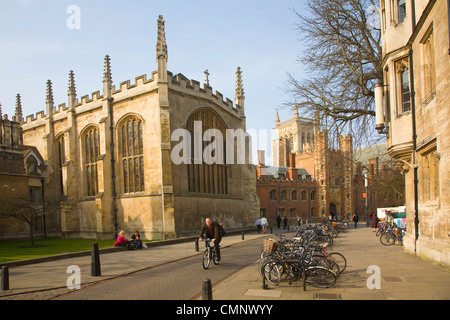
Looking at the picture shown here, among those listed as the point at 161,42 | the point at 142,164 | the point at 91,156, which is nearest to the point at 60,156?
the point at 91,156

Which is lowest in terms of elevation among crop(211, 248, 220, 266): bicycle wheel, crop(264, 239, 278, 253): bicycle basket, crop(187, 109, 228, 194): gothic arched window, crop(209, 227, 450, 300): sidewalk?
crop(211, 248, 220, 266): bicycle wheel

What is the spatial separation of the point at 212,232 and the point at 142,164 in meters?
14.8

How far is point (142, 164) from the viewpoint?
25672mm

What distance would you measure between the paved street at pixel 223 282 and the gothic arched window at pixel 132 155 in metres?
12.4

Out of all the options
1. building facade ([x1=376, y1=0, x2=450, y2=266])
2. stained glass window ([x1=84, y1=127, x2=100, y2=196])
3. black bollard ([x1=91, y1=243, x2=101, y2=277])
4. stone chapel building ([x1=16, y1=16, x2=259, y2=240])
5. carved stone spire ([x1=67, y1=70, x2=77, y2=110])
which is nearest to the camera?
building facade ([x1=376, y1=0, x2=450, y2=266])

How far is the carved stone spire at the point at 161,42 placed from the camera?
2429 cm

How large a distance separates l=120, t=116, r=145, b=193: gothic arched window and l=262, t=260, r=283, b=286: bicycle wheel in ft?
59.9

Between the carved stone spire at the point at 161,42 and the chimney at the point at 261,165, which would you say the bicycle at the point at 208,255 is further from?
the chimney at the point at 261,165

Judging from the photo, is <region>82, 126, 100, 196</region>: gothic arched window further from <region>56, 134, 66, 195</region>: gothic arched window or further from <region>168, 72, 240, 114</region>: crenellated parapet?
<region>168, 72, 240, 114</region>: crenellated parapet

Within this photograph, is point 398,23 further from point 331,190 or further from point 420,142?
point 331,190

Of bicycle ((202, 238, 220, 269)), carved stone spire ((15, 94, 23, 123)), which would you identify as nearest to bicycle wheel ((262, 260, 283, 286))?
bicycle ((202, 238, 220, 269))

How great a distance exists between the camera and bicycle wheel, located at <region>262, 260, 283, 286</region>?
8.19m

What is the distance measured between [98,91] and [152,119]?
6.55 metres
